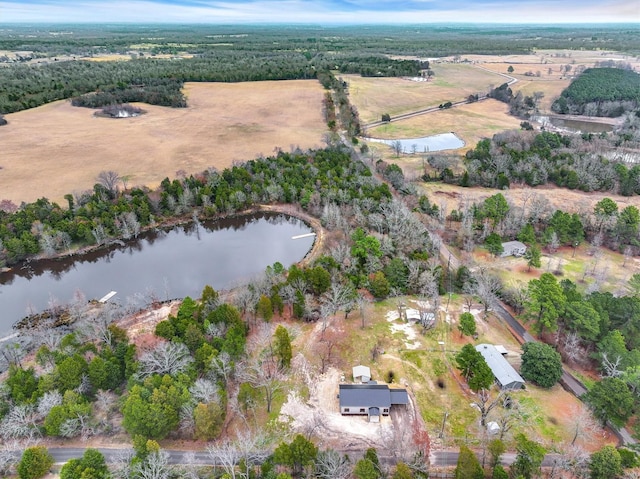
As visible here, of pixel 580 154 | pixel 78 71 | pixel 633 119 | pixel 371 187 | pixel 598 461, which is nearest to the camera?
pixel 598 461

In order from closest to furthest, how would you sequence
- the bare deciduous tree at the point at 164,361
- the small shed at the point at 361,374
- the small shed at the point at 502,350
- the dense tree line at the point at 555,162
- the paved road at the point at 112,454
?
the paved road at the point at 112,454, the bare deciduous tree at the point at 164,361, the small shed at the point at 361,374, the small shed at the point at 502,350, the dense tree line at the point at 555,162

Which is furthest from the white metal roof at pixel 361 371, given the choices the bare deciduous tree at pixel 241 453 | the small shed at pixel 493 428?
the small shed at pixel 493 428

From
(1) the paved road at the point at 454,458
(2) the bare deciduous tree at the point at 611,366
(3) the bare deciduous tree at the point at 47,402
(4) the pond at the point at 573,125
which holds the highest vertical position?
(4) the pond at the point at 573,125

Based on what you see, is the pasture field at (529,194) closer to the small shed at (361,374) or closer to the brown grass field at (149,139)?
the brown grass field at (149,139)

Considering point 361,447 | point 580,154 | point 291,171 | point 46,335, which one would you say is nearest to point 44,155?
point 291,171

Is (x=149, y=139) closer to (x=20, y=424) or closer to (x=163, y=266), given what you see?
(x=163, y=266)

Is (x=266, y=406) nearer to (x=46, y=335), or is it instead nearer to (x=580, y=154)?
(x=46, y=335)

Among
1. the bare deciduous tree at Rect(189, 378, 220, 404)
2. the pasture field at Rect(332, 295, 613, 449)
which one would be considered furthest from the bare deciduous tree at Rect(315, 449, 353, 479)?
the bare deciduous tree at Rect(189, 378, 220, 404)
